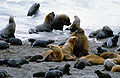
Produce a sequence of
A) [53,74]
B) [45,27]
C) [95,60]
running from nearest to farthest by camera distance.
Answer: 1. [53,74]
2. [95,60]
3. [45,27]

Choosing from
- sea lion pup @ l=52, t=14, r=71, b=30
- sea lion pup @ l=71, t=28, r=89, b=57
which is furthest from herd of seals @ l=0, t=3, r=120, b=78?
sea lion pup @ l=52, t=14, r=71, b=30

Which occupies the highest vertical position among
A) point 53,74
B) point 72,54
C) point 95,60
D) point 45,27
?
point 53,74

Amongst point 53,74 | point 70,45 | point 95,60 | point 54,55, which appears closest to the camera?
point 53,74

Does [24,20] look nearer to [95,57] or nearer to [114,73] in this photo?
[95,57]

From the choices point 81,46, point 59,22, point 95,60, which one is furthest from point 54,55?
point 59,22

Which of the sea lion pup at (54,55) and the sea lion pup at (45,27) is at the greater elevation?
the sea lion pup at (54,55)

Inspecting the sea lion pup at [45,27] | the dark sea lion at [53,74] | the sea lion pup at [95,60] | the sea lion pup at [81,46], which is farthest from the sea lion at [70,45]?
the sea lion pup at [45,27]

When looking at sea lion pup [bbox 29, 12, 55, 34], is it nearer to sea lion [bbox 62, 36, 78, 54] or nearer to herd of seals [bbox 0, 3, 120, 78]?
herd of seals [bbox 0, 3, 120, 78]

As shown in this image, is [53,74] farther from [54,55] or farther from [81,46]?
[81,46]

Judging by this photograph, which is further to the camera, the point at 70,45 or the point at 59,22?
the point at 59,22

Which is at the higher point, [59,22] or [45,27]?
[59,22]

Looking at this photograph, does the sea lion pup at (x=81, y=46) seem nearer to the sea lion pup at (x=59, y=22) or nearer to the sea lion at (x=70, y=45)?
the sea lion at (x=70, y=45)

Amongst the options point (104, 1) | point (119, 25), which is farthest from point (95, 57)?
point (104, 1)

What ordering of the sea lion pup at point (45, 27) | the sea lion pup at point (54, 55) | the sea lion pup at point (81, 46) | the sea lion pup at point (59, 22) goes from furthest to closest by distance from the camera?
the sea lion pup at point (59, 22)
the sea lion pup at point (45, 27)
the sea lion pup at point (81, 46)
the sea lion pup at point (54, 55)
